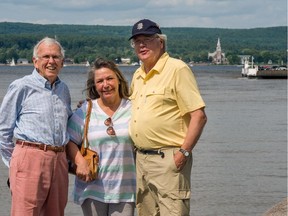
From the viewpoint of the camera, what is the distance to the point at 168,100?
20.6ft

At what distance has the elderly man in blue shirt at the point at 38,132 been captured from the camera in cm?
616

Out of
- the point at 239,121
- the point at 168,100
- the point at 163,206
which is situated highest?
the point at 168,100

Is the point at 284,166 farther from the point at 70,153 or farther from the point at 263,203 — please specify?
the point at 70,153

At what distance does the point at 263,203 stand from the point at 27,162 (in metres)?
8.30

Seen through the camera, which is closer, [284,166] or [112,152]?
[112,152]

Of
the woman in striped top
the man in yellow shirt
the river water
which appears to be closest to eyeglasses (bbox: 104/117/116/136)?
the woman in striped top

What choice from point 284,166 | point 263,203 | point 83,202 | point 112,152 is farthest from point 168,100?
point 284,166

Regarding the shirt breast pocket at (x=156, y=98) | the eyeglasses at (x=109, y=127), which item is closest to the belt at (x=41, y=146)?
the eyeglasses at (x=109, y=127)

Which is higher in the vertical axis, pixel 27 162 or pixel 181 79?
pixel 181 79

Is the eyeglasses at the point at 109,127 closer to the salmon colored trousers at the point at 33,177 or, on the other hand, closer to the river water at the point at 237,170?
the salmon colored trousers at the point at 33,177

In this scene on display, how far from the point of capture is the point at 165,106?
247 inches

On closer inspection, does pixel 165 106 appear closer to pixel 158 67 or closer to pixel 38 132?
pixel 158 67

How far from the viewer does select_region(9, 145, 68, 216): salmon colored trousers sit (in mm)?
6156

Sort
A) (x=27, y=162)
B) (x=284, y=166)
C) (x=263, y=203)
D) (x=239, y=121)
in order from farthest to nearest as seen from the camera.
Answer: (x=239, y=121) < (x=284, y=166) < (x=263, y=203) < (x=27, y=162)
